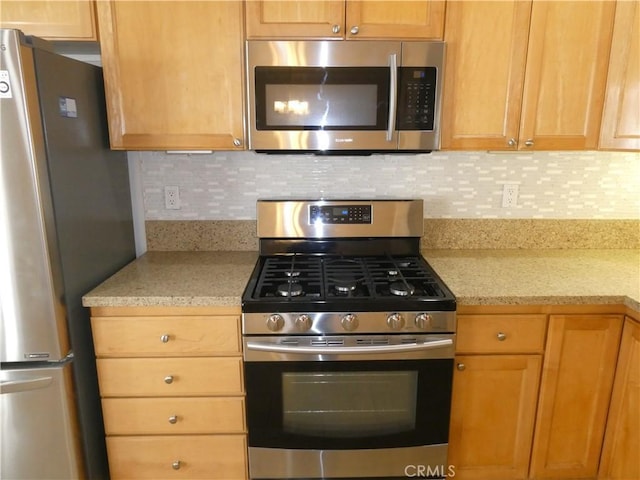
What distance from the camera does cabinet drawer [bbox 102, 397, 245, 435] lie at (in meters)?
1.46

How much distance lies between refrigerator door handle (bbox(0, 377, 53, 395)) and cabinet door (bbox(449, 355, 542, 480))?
138cm

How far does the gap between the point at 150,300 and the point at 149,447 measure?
1.87 feet

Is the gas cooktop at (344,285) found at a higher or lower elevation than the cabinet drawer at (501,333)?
higher

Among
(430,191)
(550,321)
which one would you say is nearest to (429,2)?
(430,191)

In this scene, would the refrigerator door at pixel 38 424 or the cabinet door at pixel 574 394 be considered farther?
the cabinet door at pixel 574 394

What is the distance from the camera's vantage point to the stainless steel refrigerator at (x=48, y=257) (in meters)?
1.16

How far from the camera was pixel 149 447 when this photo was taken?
4.91 ft

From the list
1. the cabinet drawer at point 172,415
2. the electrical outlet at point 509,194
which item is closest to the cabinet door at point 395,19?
the electrical outlet at point 509,194

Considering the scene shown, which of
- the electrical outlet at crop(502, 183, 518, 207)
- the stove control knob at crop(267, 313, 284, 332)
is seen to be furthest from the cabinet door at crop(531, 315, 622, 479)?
the stove control knob at crop(267, 313, 284, 332)

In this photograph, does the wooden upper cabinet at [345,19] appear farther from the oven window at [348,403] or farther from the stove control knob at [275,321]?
the oven window at [348,403]

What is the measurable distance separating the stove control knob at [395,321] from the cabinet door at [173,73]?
0.85m

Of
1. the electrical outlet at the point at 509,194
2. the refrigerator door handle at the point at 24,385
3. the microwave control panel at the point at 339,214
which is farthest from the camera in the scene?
the electrical outlet at the point at 509,194

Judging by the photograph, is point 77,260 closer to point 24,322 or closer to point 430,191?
point 24,322

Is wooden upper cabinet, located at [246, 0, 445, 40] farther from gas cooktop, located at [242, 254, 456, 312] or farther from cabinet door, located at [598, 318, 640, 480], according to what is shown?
cabinet door, located at [598, 318, 640, 480]
